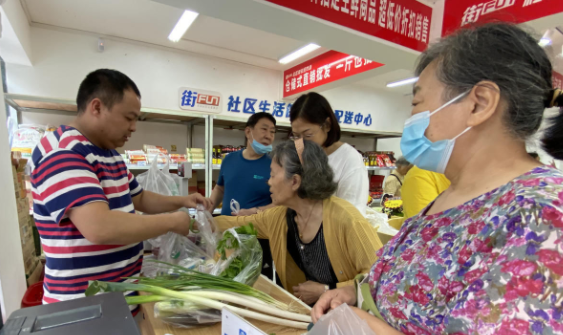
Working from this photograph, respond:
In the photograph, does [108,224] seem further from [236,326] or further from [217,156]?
[217,156]

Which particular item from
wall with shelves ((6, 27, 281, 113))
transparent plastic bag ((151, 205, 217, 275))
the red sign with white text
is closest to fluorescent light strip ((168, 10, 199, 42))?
wall with shelves ((6, 27, 281, 113))

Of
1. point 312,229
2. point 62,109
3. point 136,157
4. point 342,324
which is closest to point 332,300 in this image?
point 342,324

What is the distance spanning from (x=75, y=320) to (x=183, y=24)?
3.08m

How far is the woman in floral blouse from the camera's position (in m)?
0.45

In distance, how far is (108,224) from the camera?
96 centimetres

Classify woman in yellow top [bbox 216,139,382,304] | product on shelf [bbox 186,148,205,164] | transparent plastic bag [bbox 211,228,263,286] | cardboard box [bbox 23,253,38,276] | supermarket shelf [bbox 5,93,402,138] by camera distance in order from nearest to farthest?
transparent plastic bag [bbox 211,228,263,286] < woman in yellow top [bbox 216,139,382,304] < cardboard box [bbox 23,253,38,276] < supermarket shelf [bbox 5,93,402,138] < product on shelf [bbox 186,148,205,164]

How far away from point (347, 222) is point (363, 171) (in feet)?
1.93

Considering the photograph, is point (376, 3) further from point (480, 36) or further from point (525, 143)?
point (525, 143)

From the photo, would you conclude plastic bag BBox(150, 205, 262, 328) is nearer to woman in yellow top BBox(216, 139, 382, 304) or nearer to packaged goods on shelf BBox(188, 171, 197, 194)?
woman in yellow top BBox(216, 139, 382, 304)

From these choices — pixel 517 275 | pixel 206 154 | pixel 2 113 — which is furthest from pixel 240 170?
pixel 517 275

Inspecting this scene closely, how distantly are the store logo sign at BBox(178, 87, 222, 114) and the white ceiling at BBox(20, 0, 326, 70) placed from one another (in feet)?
1.89

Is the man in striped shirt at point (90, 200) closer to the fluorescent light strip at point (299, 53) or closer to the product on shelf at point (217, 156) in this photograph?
the product on shelf at point (217, 156)

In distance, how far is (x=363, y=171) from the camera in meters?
1.77

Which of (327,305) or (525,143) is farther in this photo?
(327,305)
